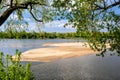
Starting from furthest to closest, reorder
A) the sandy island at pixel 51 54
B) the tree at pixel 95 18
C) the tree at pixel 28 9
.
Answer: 1. the sandy island at pixel 51 54
2. the tree at pixel 28 9
3. the tree at pixel 95 18

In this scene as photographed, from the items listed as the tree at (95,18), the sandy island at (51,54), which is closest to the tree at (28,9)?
the tree at (95,18)

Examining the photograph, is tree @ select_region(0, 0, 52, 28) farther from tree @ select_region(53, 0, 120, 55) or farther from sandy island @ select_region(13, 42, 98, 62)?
sandy island @ select_region(13, 42, 98, 62)

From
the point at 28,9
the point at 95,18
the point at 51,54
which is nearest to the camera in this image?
the point at 95,18

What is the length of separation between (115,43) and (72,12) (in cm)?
258

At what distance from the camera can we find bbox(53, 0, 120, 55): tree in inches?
544

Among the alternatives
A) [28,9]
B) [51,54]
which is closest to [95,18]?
[28,9]

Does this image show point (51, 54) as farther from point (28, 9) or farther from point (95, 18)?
point (95, 18)

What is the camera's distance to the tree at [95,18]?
13812 mm

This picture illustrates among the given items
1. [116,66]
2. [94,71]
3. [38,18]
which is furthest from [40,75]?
[38,18]

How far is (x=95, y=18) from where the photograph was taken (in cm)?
1428

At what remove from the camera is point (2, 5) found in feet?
59.4

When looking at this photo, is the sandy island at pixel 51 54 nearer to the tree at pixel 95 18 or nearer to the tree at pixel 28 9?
the tree at pixel 28 9

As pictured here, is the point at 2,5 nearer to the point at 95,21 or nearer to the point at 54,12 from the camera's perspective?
the point at 54,12

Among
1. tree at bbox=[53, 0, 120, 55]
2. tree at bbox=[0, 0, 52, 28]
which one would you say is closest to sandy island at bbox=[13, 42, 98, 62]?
tree at bbox=[0, 0, 52, 28]
